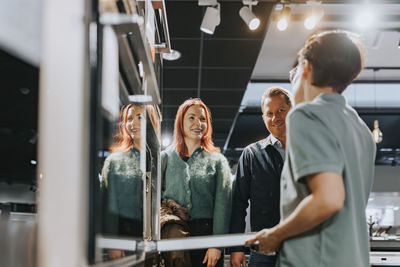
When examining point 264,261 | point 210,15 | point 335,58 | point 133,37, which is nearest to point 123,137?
point 133,37

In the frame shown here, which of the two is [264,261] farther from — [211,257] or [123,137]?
[123,137]

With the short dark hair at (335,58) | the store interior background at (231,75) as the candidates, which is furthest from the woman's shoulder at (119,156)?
the short dark hair at (335,58)

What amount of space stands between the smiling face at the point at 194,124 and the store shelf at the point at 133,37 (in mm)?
1034

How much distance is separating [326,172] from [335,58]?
0.99 feet

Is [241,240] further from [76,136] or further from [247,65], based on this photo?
[247,65]

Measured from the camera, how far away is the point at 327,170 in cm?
102

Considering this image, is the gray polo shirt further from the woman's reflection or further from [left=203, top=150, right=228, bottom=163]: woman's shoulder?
[left=203, top=150, right=228, bottom=163]: woman's shoulder

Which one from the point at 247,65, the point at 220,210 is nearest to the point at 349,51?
the point at 220,210

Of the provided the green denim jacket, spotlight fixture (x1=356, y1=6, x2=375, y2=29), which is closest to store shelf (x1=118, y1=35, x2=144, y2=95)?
the green denim jacket

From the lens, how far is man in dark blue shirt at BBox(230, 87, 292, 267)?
2137mm

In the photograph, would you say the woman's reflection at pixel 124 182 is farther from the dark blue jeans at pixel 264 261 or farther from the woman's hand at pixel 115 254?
the dark blue jeans at pixel 264 261

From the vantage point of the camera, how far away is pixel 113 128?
0.80m

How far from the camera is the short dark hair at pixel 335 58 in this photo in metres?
1.14

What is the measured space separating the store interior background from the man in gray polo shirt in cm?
58
